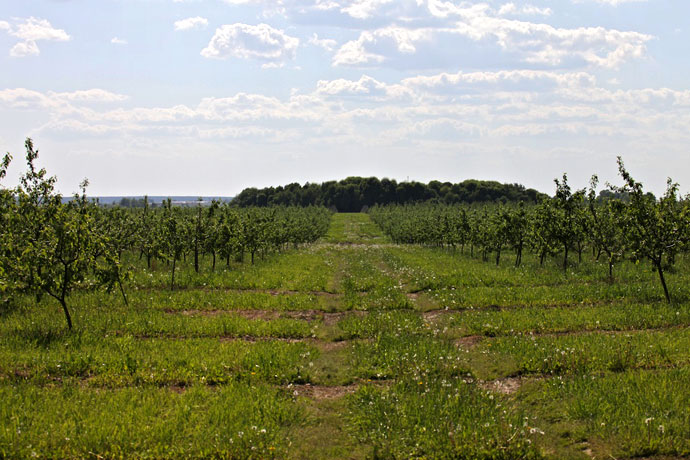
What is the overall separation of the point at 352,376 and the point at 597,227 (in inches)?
852

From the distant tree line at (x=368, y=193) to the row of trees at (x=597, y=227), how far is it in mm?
121238

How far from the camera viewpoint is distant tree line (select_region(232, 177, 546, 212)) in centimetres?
16950

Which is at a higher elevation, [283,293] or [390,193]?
[390,193]

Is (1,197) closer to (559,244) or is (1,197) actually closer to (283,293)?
(283,293)

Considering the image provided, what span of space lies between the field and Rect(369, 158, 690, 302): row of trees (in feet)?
7.26

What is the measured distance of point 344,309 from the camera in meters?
20.1

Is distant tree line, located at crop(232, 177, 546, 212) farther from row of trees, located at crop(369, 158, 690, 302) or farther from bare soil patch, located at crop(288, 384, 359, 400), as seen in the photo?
bare soil patch, located at crop(288, 384, 359, 400)

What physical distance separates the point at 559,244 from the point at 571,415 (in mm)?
23905

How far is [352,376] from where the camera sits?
12.0 metres

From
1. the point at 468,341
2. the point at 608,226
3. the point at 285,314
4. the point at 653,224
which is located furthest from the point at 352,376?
the point at 608,226

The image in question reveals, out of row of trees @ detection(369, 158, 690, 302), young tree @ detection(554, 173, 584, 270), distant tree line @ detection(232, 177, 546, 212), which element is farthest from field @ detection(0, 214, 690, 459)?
distant tree line @ detection(232, 177, 546, 212)

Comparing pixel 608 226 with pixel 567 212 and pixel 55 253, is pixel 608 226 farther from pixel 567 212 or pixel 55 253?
pixel 55 253

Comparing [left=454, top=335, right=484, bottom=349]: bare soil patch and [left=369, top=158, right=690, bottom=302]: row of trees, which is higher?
[left=369, top=158, right=690, bottom=302]: row of trees

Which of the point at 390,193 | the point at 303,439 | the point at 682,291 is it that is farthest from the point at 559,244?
the point at 390,193
